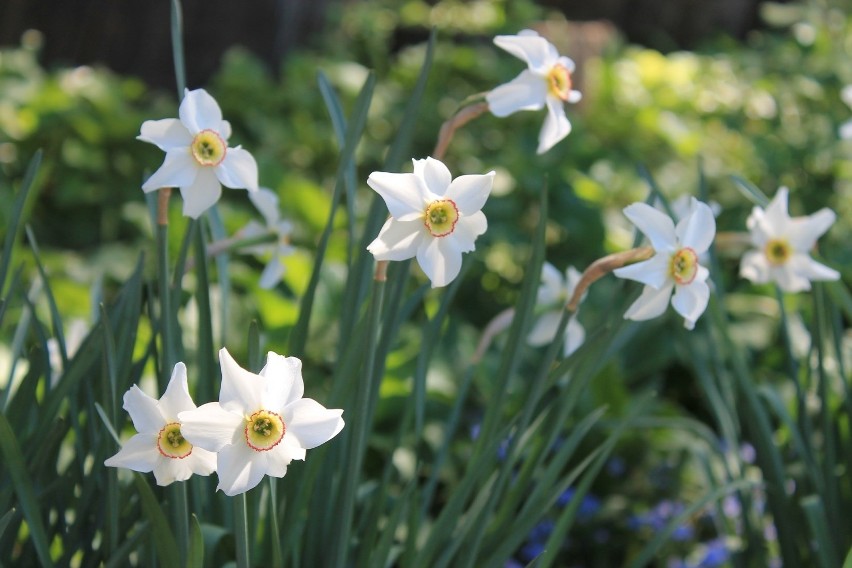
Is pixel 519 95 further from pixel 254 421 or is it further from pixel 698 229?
pixel 254 421

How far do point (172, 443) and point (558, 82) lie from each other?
527mm

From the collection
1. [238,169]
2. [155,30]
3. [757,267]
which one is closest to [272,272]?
[238,169]

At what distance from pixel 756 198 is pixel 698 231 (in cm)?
30

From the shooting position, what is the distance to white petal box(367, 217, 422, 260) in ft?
2.82

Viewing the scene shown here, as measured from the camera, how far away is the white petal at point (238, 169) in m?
0.96

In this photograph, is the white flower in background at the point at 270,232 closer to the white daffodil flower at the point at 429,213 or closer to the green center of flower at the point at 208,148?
the green center of flower at the point at 208,148

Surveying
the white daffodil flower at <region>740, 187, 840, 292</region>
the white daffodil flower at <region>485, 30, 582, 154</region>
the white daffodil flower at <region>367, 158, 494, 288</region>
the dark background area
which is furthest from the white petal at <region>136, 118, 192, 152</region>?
the dark background area

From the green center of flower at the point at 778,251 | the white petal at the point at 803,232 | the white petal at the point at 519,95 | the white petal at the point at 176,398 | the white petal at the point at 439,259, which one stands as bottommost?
the green center of flower at the point at 778,251

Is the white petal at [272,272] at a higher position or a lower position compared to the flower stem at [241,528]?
lower

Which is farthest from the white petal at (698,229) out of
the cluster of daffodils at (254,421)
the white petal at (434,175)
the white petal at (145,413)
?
the white petal at (145,413)

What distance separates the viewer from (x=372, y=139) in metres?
3.35

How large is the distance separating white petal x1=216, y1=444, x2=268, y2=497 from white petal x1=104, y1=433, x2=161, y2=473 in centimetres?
9

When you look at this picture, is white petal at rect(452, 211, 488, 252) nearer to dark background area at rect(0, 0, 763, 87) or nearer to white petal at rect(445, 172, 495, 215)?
white petal at rect(445, 172, 495, 215)

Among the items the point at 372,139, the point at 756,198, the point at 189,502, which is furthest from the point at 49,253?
the point at 756,198
